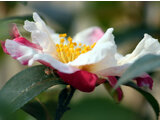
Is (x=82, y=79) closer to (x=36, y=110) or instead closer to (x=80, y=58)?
(x=80, y=58)

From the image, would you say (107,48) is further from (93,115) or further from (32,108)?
(93,115)

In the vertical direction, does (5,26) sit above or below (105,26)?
above

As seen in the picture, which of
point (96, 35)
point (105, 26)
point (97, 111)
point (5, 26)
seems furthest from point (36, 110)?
point (105, 26)

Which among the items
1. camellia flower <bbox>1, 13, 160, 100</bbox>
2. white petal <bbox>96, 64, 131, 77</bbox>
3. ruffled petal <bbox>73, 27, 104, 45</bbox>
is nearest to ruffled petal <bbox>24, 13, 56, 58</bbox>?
camellia flower <bbox>1, 13, 160, 100</bbox>

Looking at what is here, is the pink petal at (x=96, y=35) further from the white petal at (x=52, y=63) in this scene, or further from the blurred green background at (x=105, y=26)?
the white petal at (x=52, y=63)

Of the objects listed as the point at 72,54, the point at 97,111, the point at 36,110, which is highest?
the point at 72,54

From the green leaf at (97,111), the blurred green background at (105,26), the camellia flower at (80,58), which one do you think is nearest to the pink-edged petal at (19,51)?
the camellia flower at (80,58)
